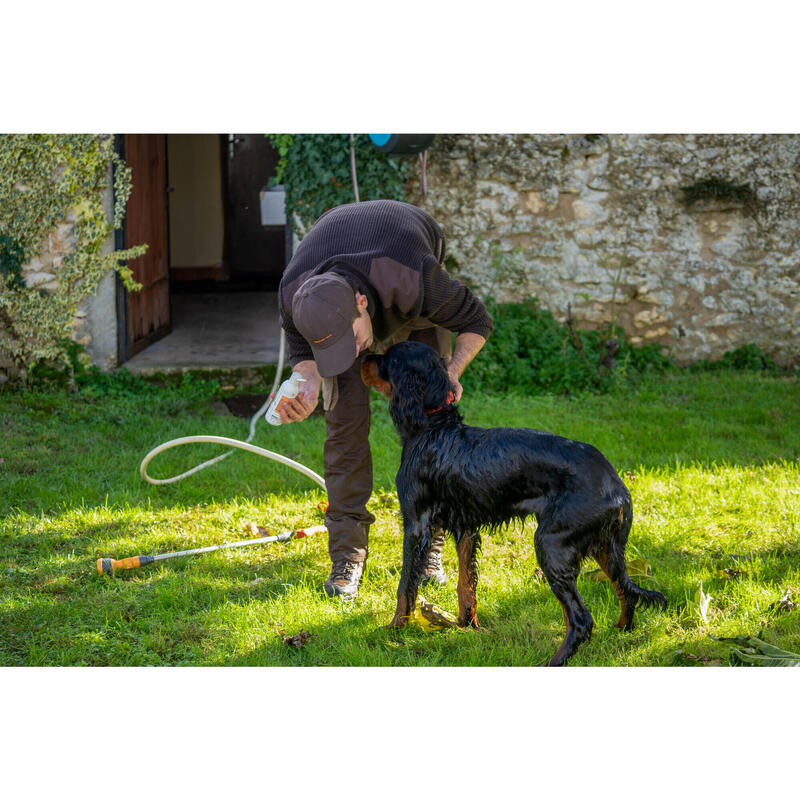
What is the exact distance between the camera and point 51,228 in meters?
7.13

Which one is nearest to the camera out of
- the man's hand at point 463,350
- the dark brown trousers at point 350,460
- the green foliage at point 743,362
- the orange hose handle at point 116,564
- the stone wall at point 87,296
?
the man's hand at point 463,350

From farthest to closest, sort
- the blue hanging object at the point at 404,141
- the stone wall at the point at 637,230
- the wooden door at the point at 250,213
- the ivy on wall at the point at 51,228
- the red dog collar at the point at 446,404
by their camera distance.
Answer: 1. the wooden door at the point at 250,213
2. the stone wall at the point at 637,230
3. the ivy on wall at the point at 51,228
4. the blue hanging object at the point at 404,141
5. the red dog collar at the point at 446,404

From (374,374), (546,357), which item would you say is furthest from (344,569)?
(546,357)

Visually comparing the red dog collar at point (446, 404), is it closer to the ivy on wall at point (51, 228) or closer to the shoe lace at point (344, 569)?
the shoe lace at point (344, 569)

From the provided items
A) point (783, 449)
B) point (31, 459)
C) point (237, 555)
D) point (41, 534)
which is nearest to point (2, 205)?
point (31, 459)

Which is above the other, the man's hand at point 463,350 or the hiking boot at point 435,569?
the man's hand at point 463,350

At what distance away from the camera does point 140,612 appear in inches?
A: 148

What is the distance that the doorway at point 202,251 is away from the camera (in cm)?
782

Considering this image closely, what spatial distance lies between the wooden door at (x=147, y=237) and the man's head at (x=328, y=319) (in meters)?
4.67

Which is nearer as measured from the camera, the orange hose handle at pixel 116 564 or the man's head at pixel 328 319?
the man's head at pixel 328 319

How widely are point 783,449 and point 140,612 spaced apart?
162 inches

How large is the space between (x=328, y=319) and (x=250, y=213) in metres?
9.83

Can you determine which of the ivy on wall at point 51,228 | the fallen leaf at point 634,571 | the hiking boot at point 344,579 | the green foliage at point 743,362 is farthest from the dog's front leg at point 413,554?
the green foliage at point 743,362

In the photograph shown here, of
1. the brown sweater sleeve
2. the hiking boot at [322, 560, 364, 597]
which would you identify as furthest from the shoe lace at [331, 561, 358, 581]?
the brown sweater sleeve
